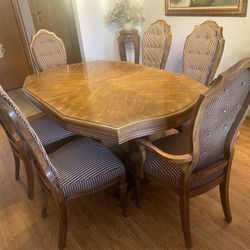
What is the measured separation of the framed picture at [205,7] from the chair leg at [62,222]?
2.50 m

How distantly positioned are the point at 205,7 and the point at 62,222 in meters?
2.74

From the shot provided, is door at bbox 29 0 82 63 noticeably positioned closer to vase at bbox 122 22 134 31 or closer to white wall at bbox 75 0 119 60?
white wall at bbox 75 0 119 60

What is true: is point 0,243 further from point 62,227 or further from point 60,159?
point 60,159

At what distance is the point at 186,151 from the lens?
1455 mm

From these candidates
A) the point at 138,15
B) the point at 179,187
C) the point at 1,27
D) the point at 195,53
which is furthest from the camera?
the point at 1,27

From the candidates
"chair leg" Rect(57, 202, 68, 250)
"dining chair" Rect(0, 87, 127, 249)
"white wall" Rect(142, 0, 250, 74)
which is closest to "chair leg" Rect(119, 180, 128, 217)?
"dining chair" Rect(0, 87, 127, 249)

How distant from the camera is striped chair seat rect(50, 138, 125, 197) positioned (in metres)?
1.40

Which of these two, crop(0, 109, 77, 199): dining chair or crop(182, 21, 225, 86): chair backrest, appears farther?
crop(182, 21, 225, 86): chair backrest

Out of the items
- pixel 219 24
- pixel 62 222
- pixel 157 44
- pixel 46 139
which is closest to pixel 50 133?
pixel 46 139

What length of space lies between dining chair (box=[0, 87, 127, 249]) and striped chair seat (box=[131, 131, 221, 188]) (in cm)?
18

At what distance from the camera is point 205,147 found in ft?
4.10

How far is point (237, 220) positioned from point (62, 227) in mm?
1075

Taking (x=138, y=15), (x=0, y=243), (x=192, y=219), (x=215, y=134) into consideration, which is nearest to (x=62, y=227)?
(x=0, y=243)

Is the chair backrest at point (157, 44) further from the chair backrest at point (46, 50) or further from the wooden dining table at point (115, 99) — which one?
the chair backrest at point (46, 50)
